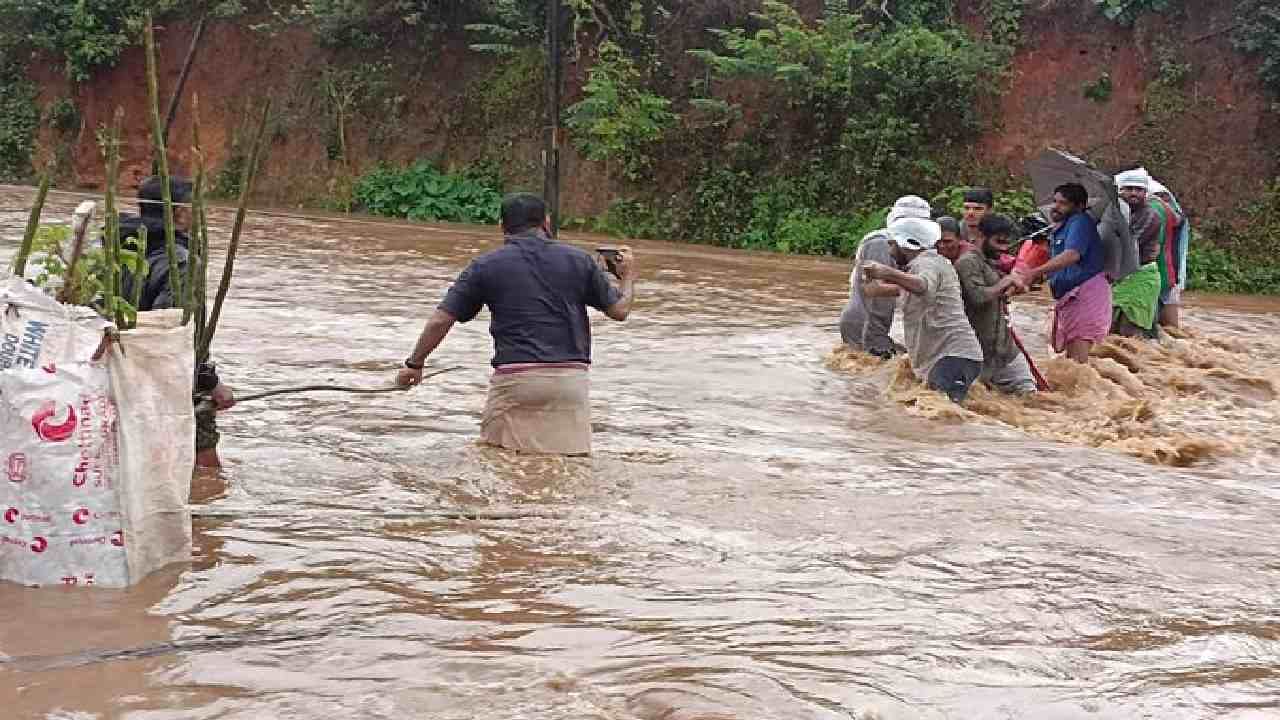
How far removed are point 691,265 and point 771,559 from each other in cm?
1316

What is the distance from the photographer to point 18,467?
4.46 metres

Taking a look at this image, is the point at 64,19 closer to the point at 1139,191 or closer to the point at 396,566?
the point at 1139,191

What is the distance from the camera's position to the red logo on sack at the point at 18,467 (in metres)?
4.46

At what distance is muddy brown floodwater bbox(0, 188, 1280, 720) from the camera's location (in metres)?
4.07

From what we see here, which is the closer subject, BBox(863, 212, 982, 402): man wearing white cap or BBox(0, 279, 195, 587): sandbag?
BBox(0, 279, 195, 587): sandbag

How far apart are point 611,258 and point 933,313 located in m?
2.33

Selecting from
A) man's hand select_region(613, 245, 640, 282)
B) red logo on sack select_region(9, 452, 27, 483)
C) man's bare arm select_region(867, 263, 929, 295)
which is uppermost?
man's hand select_region(613, 245, 640, 282)

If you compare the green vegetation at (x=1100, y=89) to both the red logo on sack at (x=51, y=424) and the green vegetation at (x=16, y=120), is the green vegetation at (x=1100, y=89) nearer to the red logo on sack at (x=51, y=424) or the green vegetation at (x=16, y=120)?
A: the red logo on sack at (x=51, y=424)

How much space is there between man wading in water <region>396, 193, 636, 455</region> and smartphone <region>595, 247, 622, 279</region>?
12cm

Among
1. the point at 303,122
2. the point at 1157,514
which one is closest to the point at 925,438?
the point at 1157,514

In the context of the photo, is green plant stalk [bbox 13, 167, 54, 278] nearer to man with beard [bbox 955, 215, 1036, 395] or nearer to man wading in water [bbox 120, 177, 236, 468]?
man wading in water [bbox 120, 177, 236, 468]

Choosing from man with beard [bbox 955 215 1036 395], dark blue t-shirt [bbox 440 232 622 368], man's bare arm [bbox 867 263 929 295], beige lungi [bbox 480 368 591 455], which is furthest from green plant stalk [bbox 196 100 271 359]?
man with beard [bbox 955 215 1036 395]

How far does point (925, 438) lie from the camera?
840 centimetres

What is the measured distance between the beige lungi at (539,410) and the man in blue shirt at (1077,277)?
3942mm
